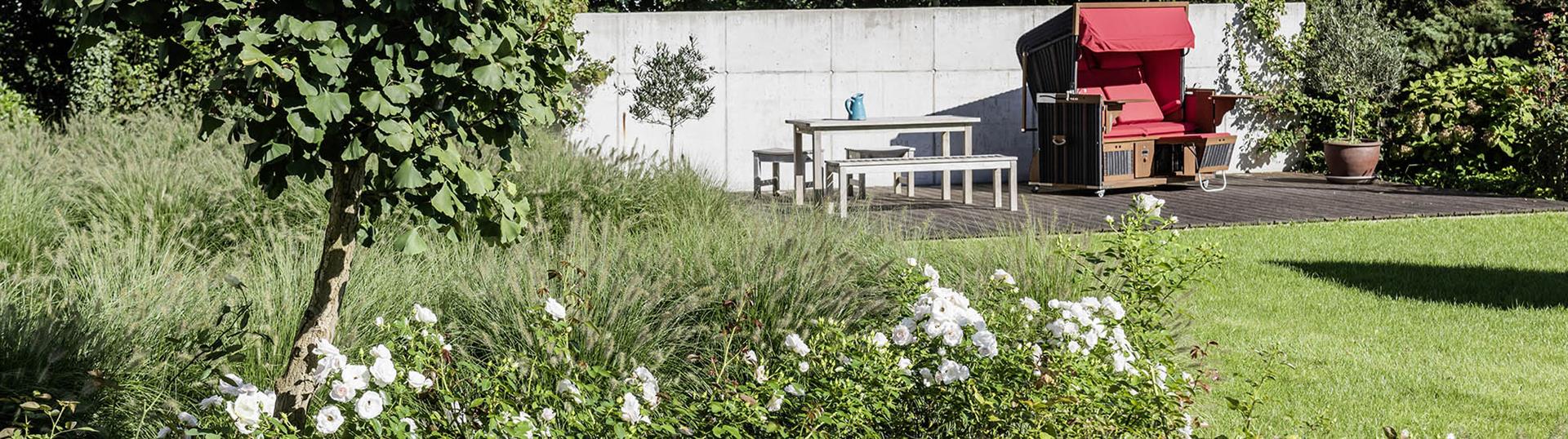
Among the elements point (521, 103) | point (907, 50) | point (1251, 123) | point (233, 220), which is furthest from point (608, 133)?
point (521, 103)

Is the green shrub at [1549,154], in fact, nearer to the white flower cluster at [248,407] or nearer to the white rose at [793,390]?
the white rose at [793,390]

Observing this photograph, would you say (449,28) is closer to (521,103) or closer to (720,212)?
(521,103)

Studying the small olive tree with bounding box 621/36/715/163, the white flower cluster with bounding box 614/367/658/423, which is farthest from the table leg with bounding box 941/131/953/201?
the white flower cluster with bounding box 614/367/658/423

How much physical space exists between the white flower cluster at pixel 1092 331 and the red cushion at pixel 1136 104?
27.6 feet

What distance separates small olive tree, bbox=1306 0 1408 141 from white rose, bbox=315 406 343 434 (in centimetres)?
1074

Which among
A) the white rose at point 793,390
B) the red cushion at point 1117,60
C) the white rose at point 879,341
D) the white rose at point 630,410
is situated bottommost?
the white rose at point 793,390

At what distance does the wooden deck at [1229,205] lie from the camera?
858 cm

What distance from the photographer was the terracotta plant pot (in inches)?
444

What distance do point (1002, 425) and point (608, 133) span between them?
9.20m

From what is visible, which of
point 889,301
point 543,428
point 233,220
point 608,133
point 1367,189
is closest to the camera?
point 543,428

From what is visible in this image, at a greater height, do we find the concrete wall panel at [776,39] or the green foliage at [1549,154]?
the concrete wall panel at [776,39]

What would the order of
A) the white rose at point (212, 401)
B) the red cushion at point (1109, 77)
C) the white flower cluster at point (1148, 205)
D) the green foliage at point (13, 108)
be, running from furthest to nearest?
the red cushion at point (1109, 77), the green foliage at point (13, 108), the white flower cluster at point (1148, 205), the white rose at point (212, 401)

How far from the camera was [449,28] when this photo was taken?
251 cm

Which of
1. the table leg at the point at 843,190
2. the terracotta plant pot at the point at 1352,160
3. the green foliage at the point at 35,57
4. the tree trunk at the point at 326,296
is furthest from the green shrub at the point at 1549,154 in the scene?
the green foliage at the point at 35,57
